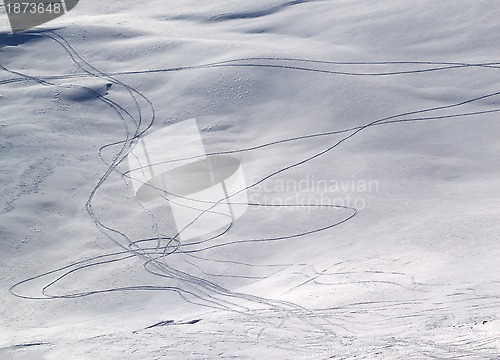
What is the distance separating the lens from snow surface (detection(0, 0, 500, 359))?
6809 millimetres

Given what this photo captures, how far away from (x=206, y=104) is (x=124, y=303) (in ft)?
12.0

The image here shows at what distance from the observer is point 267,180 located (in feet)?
30.3

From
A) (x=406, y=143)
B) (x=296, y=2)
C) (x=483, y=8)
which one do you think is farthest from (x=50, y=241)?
(x=483, y=8)

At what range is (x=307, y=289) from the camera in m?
7.46

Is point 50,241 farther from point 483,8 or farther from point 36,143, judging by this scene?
point 483,8

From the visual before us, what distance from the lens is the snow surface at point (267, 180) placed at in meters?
6.81

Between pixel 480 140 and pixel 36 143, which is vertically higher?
pixel 36 143

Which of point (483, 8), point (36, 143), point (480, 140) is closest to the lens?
point (480, 140)

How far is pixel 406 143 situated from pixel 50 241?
4.17 meters

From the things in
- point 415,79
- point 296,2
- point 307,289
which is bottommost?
point 307,289

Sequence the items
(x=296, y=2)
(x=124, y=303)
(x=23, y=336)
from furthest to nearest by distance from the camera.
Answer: (x=296, y=2), (x=124, y=303), (x=23, y=336)

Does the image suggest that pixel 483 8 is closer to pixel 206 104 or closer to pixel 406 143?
pixel 406 143

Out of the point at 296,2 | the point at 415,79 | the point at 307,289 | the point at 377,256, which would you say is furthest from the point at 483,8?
the point at 307,289

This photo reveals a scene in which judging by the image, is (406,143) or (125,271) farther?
(406,143)
